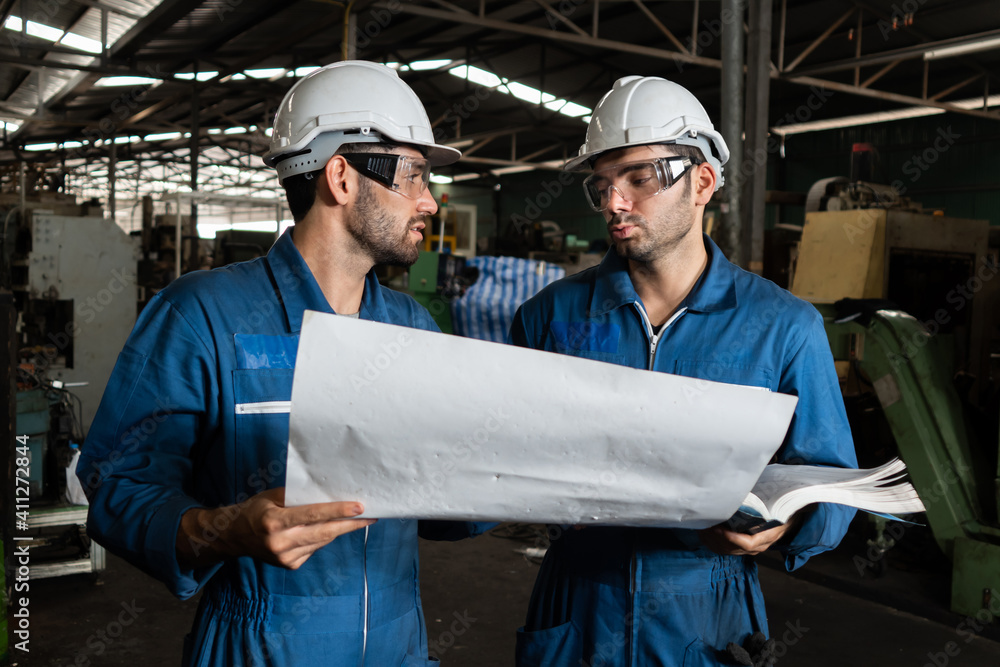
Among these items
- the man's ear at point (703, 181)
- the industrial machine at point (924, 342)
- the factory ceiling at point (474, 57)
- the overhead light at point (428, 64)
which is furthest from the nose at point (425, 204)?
the overhead light at point (428, 64)

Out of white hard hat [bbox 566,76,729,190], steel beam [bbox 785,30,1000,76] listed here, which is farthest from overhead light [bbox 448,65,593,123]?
white hard hat [bbox 566,76,729,190]

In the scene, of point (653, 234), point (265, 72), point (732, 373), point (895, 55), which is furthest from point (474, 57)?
point (732, 373)

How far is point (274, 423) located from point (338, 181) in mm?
Answer: 459

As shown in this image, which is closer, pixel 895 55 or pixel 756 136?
pixel 756 136

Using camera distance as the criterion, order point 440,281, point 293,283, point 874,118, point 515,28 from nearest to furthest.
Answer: point 293,283, point 440,281, point 515,28, point 874,118

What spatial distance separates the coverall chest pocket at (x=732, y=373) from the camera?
151cm

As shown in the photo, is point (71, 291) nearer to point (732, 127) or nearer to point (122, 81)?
point (732, 127)

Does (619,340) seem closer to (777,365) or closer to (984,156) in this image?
(777,365)

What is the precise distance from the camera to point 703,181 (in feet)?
5.67

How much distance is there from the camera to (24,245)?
6.61 m

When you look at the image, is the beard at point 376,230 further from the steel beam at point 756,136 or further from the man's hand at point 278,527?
the steel beam at point 756,136

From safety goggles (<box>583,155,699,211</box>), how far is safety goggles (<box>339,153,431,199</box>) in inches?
15.5

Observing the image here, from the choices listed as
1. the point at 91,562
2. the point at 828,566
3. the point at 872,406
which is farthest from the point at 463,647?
the point at 872,406

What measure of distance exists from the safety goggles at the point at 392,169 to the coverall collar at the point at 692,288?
46cm
